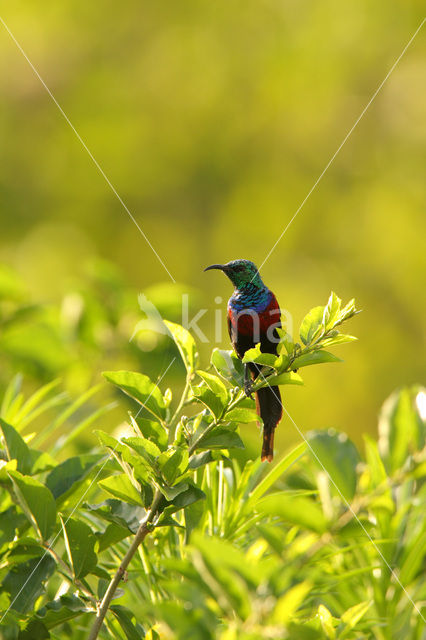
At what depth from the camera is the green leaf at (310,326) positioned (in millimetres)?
708

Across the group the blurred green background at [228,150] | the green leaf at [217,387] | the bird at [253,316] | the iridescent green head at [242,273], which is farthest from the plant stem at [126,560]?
the blurred green background at [228,150]

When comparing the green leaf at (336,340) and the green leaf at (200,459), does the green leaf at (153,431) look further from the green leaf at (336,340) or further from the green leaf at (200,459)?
the green leaf at (336,340)

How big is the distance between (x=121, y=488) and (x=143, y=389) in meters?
0.10

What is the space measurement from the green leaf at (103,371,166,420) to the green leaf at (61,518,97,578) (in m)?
0.14

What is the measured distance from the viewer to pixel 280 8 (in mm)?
4789

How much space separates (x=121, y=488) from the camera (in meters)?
0.68

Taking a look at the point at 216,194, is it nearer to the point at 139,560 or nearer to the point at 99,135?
the point at 99,135

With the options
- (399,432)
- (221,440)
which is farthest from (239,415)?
(399,432)

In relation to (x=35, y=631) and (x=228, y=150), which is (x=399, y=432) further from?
(x=228, y=150)

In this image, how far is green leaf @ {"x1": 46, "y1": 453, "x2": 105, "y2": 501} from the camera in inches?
32.2

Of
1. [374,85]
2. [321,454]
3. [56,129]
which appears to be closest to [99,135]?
[56,129]

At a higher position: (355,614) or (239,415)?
(239,415)

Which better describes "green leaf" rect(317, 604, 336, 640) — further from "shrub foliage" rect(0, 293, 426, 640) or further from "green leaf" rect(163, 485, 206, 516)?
"green leaf" rect(163, 485, 206, 516)

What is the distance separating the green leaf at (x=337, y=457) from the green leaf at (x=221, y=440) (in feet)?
0.65
